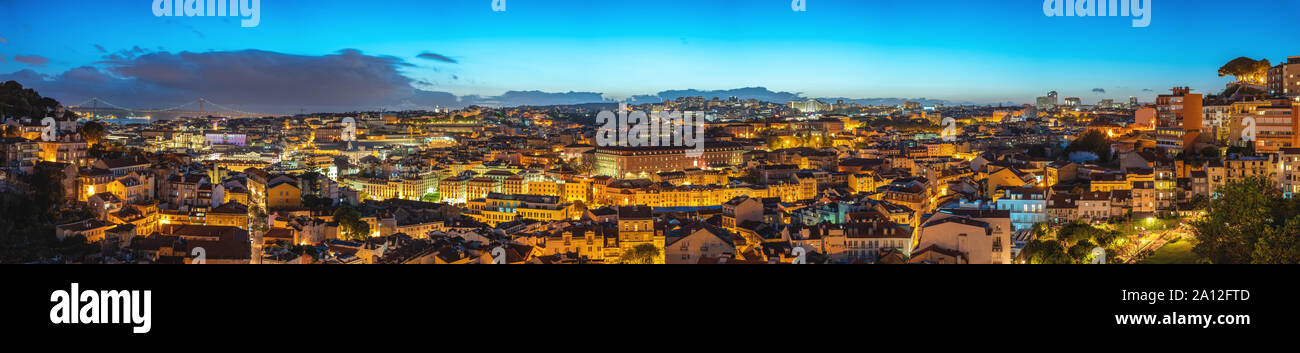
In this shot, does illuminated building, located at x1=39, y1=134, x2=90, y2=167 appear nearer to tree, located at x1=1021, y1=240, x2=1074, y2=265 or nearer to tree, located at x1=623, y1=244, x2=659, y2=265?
tree, located at x1=623, y1=244, x2=659, y2=265

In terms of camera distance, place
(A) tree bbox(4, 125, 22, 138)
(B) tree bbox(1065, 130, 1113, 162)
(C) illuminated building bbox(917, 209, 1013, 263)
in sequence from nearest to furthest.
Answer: (C) illuminated building bbox(917, 209, 1013, 263) < (A) tree bbox(4, 125, 22, 138) < (B) tree bbox(1065, 130, 1113, 162)

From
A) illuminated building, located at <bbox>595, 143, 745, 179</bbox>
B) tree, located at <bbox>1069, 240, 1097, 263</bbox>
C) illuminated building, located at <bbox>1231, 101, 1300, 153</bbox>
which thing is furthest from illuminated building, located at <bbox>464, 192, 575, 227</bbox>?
illuminated building, located at <bbox>1231, 101, 1300, 153</bbox>

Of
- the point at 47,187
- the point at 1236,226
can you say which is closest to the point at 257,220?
the point at 47,187

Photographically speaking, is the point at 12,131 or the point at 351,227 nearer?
the point at 351,227

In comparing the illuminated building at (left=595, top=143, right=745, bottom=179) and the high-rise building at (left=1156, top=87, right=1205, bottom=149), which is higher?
the high-rise building at (left=1156, top=87, right=1205, bottom=149)

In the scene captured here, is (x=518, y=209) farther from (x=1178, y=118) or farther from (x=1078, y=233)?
(x=1178, y=118)
